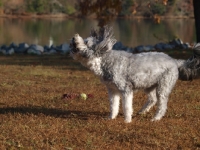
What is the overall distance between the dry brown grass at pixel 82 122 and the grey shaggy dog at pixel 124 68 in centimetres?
52

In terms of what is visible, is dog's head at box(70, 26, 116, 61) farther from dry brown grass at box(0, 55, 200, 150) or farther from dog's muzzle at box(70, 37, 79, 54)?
dry brown grass at box(0, 55, 200, 150)

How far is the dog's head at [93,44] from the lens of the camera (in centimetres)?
850

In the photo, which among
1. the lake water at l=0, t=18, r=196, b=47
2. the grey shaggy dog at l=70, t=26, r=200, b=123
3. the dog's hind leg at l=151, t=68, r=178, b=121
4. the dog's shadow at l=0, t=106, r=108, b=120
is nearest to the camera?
the grey shaggy dog at l=70, t=26, r=200, b=123

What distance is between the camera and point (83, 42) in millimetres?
8586

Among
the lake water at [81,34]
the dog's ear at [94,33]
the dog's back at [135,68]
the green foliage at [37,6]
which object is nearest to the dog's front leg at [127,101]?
the dog's back at [135,68]

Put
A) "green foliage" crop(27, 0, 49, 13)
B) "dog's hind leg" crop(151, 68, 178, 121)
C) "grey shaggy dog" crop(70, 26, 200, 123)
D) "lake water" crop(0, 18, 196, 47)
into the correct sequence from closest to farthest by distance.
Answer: "grey shaggy dog" crop(70, 26, 200, 123)
"dog's hind leg" crop(151, 68, 178, 121)
"lake water" crop(0, 18, 196, 47)
"green foliage" crop(27, 0, 49, 13)

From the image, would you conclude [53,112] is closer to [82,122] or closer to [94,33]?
[82,122]

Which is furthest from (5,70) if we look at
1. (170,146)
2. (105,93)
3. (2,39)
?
(2,39)

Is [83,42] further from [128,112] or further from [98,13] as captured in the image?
[98,13]

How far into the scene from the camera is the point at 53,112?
10453 mm

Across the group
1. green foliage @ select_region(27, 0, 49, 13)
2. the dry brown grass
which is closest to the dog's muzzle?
the dry brown grass

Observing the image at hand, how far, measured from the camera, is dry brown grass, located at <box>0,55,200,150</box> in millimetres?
7543

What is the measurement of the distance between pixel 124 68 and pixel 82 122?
4.54 ft

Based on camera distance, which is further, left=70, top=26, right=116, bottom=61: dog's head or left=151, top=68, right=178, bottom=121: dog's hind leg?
left=151, top=68, right=178, bottom=121: dog's hind leg
